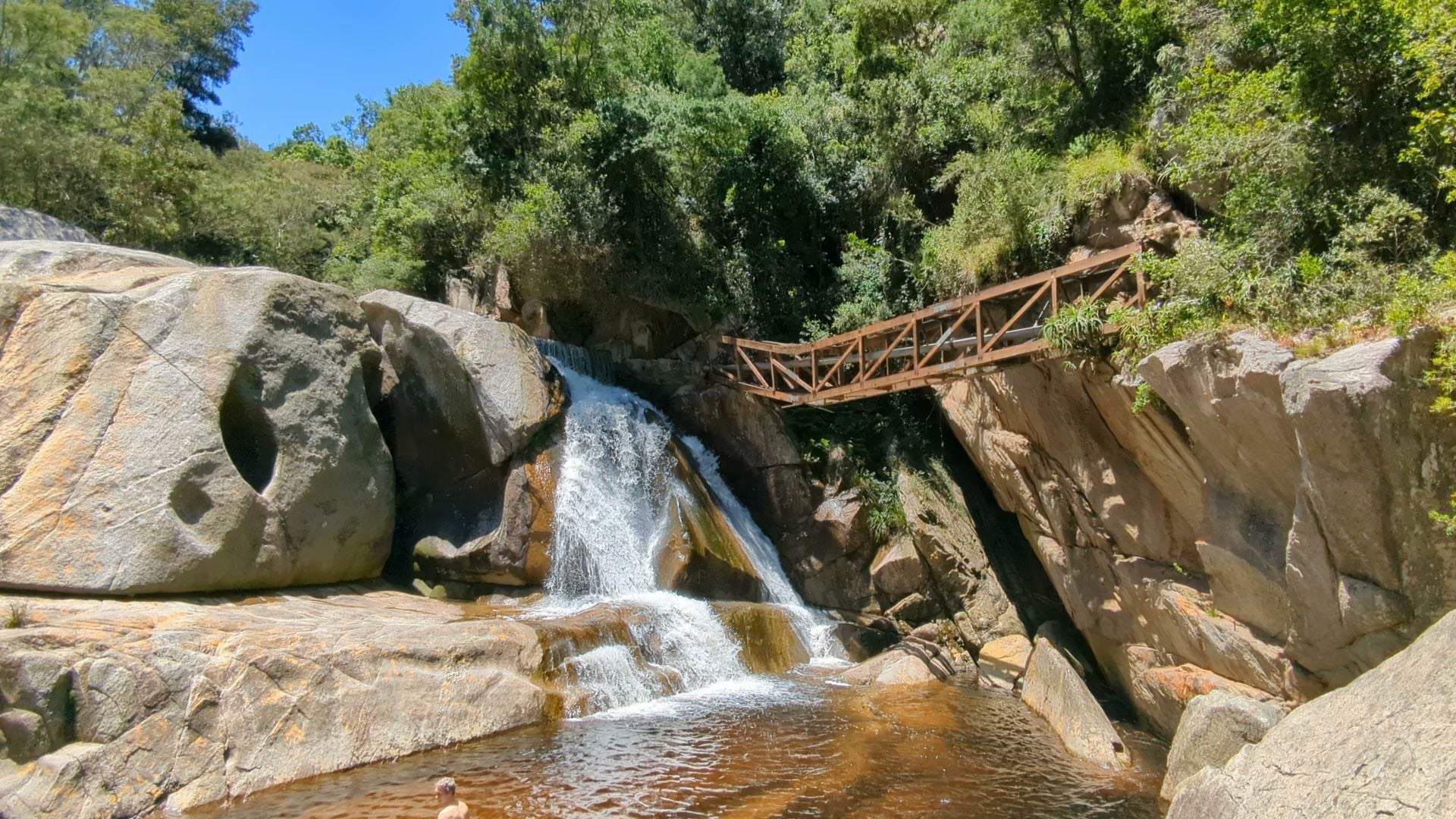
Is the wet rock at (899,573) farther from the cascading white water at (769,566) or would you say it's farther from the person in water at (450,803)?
the person in water at (450,803)

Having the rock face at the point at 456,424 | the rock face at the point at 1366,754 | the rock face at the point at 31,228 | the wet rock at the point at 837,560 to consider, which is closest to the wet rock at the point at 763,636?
the wet rock at the point at 837,560

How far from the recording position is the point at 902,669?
13.0 m

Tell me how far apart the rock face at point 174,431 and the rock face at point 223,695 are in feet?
2.34

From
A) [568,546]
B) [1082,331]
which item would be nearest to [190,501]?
[568,546]

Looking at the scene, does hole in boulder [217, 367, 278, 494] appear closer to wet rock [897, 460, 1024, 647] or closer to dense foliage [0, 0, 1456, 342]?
dense foliage [0, 0, 1456, 342]

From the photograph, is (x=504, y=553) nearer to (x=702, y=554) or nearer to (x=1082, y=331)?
(x=702, y=554)

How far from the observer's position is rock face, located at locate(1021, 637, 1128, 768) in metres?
9.77

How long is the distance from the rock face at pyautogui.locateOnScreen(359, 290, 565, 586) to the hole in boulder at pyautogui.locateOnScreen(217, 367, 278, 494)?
124 inches

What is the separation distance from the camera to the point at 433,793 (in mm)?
7965

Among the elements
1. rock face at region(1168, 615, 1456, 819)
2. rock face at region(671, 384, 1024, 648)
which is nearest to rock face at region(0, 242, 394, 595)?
rock face at region(671, 384, 1024, 648)

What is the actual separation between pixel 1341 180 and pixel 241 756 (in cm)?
1267

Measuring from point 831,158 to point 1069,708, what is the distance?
15189 millimetres

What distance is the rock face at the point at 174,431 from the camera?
31.3 feet

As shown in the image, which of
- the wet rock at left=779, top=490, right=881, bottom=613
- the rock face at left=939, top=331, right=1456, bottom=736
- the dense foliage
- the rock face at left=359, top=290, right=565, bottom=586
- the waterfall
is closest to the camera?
the rock face at left=939, top=331, right=1456, bottom=736
